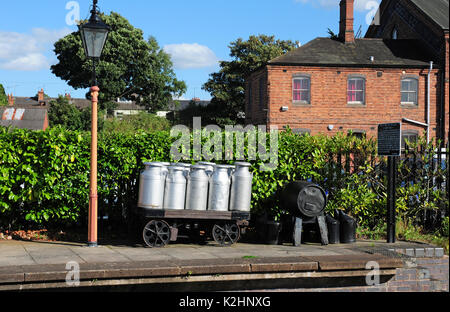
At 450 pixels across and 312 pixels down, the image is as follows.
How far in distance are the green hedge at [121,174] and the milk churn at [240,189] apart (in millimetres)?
794

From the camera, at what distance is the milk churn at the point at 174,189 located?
905cm

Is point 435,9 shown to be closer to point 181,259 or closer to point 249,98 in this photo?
point 249,98

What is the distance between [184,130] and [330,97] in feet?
65.7

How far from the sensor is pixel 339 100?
29094 mm

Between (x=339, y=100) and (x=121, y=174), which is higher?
(x=339, y=100)

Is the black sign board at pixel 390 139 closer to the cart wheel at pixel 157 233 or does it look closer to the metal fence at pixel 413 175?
the metal fence at pixel 413 175

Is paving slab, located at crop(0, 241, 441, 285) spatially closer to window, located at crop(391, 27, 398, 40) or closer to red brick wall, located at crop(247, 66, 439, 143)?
red brick wall, located at crop(247, 66, 439, 143)

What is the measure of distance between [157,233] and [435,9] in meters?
26.8

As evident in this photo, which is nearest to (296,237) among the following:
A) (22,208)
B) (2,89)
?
(22,208)

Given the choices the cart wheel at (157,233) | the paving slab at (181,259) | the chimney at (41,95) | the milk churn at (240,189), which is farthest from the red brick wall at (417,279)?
the chimney at (41,95)

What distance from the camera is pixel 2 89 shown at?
74.5 metres

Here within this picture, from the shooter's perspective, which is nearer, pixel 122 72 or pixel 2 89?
pixel 122 72

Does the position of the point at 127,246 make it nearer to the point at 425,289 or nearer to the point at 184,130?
the point at 184,130

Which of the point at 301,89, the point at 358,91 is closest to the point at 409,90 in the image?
the point at 358,91
